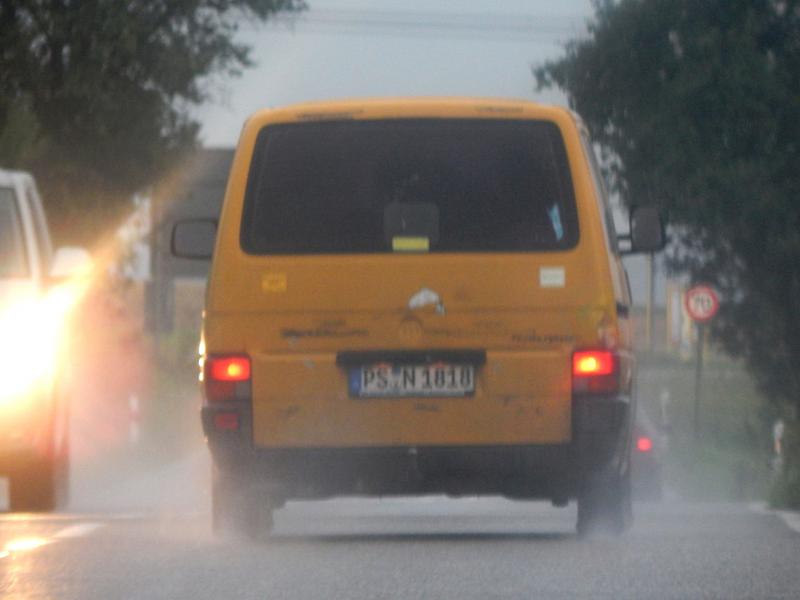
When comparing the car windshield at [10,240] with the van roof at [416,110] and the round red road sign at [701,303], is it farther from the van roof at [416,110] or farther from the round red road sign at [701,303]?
the round red road sign at [701,303]

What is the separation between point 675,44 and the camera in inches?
1646

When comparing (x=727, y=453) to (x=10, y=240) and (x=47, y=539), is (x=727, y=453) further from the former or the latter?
(x=47, y=539)

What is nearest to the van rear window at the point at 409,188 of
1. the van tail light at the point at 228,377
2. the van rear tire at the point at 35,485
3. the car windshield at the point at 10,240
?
the van tail light at the point at 228,377

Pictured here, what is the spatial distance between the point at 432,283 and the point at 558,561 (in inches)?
67.9

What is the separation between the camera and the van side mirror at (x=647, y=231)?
44.0 ft

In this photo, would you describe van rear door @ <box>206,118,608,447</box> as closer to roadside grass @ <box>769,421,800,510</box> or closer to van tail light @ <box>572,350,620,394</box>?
van tail light @ <box>572,350,620,394</box>

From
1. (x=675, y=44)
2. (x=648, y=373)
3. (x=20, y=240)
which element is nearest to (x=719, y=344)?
(x=675, y=44)

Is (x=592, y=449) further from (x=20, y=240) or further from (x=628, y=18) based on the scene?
(x=628, y=18)

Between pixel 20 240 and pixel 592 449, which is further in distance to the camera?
pixel 20 240

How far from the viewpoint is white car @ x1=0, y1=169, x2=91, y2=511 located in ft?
53.1

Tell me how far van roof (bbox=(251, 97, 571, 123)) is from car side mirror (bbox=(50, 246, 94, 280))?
13.9 feet

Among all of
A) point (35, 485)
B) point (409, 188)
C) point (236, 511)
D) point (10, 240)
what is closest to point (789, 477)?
point (35, 485)

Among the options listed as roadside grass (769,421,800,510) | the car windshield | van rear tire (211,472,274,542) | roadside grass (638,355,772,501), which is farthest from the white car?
roadside grass (638,355,772,501)

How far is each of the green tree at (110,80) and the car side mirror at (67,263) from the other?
58.9 feet
